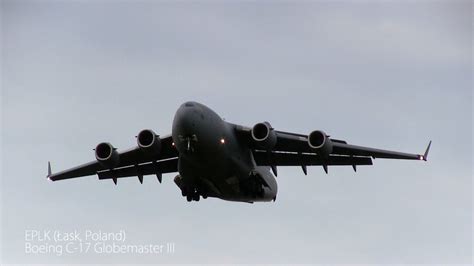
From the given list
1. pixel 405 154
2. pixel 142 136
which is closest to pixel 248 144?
pixel 142 136

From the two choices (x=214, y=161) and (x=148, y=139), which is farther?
(x=148, y=139)

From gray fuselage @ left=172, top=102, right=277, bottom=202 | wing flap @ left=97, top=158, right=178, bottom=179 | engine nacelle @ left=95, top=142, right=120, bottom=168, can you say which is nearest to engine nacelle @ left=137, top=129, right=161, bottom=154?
gray fuselage @ left=172, top=102, right=277, bottom=202

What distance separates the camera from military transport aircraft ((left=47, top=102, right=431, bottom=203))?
25312 mm

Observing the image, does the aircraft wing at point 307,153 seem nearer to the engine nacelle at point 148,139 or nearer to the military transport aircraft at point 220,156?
the military transport aircraft at point 220,156

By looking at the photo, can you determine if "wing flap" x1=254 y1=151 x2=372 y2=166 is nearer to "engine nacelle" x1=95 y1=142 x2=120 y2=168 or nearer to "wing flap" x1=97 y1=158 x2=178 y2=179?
"wing flap" x1=97 y1=158 x2=178 y2=179

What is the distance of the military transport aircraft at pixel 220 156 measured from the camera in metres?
25.3

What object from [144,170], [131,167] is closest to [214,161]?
[144,170]

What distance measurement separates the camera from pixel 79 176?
102 ft

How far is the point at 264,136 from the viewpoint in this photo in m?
26.6

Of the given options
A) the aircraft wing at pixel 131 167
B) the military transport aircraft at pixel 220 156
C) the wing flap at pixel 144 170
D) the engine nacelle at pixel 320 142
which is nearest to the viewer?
the military transport aircraft at pixel 220 156

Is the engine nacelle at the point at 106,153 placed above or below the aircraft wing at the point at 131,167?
below

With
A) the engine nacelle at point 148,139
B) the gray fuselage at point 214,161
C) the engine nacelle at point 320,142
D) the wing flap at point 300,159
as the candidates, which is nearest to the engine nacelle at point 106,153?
the engine nacelle at point 148,139

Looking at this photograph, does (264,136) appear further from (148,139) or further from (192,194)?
(192,194)

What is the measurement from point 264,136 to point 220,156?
1618 mm
